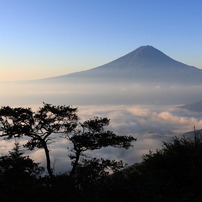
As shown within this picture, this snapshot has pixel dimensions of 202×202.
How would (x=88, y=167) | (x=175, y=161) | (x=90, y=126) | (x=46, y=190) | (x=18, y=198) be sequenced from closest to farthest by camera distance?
(x=18, y=198)
(x=46, y=190)
(x=175, y=161)
(x=88, y=167)
(x=90, y=126)

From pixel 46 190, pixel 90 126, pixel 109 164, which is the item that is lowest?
pixel 109 164

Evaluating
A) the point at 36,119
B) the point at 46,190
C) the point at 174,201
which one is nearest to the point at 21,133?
the point at 36,119

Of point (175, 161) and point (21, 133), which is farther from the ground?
point (21, 133)

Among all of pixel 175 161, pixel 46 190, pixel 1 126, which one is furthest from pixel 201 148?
pixel 1 126

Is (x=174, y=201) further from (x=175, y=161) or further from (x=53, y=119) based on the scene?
(x=53, y=119)

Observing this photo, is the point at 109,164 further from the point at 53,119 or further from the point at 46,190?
the point at 46,190

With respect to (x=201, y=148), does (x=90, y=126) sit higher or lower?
higher

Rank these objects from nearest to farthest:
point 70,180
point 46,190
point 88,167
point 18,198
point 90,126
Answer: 1. point 18,198
2. point 46,190
3. point 70,180
4. point 88,167
5. point 90,126

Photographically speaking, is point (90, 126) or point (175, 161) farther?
point (90, 126)

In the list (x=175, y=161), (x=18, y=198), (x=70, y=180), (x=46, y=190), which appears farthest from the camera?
(x=175, y=161)
